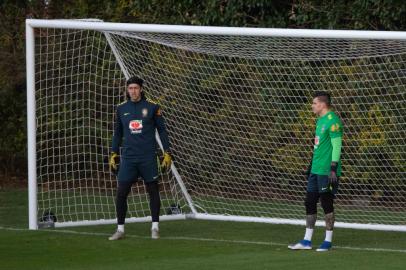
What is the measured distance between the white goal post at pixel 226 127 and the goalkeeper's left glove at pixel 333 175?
3.28 metres

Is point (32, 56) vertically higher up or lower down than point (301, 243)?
higher up

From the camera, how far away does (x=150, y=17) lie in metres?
20.3

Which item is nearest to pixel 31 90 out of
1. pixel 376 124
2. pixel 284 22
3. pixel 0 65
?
pixel 376 124

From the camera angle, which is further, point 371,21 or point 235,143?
point 371,21

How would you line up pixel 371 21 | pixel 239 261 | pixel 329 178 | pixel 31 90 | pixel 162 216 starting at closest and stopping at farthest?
pixel 239 261 < pixel 329 178 < pixel 31 90 < pixel 162 216 < pixel 371 21

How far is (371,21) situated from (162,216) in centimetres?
522

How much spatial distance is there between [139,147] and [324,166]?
2.29 m

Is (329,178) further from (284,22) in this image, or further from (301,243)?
(284,22)

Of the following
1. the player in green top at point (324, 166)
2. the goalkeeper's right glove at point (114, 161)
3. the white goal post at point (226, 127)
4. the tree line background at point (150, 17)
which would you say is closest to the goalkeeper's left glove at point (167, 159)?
the goalkeeper's right glove at point (114, 161)

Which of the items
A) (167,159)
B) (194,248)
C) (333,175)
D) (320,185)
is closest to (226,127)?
(167,159)

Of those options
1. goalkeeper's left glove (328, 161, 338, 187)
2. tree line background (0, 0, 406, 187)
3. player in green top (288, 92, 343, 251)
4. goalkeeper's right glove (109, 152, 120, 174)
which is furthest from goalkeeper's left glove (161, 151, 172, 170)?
tree line background (0, 0, 406, 187)

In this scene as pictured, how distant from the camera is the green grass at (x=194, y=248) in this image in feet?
35.8

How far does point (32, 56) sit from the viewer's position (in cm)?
1385

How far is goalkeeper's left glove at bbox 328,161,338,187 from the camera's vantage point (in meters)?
11.8
